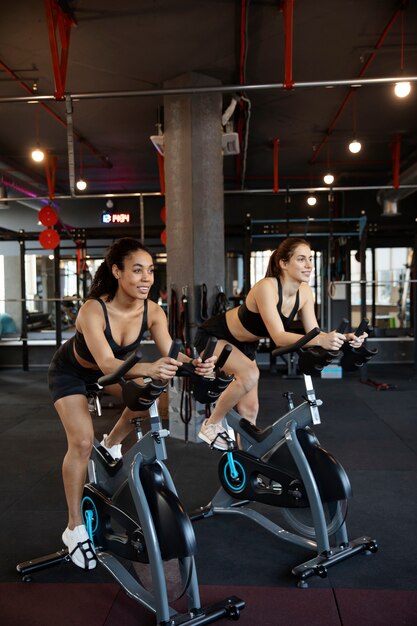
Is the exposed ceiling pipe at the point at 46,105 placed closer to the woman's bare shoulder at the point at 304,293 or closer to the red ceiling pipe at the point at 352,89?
the woman's bare shoulder at the point at 304,293

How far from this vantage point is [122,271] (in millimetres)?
2430

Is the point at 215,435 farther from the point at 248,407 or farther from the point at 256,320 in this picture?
the point at 256,320

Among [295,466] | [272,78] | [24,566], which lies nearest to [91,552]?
[24,566]

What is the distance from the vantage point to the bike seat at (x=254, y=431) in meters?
2.95

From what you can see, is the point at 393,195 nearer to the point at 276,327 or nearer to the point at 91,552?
the point at 276,327

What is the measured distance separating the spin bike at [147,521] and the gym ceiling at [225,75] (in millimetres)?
2468

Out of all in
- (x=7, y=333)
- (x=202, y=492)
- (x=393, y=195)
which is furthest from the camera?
(x=7, y=333)

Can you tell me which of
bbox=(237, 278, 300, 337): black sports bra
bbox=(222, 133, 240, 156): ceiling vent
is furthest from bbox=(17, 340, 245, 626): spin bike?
bbox=(222, 133, 240, 156): ceiling vent

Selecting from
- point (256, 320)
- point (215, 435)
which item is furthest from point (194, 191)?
point (215, 435)

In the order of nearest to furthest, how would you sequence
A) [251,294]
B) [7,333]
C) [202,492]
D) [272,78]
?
[251,294] → [202,492] → [272,78] → [7,333]

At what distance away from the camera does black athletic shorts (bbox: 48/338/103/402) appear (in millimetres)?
2520

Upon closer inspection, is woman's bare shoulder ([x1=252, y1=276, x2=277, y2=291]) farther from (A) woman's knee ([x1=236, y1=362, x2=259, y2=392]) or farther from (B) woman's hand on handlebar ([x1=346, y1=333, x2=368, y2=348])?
(B) woman's hand on handlebar ([x1=346, y1=333, x2=368, y2=348])

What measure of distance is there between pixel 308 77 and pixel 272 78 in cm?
43

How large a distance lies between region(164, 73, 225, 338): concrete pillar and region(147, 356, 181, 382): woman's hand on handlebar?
2978mm
